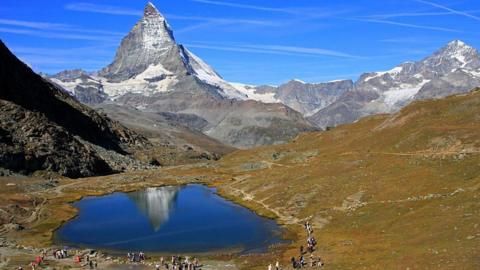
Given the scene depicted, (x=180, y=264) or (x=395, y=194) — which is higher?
(x=395, y=194)

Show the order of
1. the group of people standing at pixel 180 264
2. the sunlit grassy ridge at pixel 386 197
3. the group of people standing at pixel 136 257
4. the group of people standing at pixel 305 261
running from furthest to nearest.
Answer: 1. the group of people standing at pixel 136 257
2. the group of people standing at pixel 180 264
3. the group of people standing at pixel 305 261
4. the sunlit grassy ridge at pixel 386 197

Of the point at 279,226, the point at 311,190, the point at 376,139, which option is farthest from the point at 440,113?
the point at 279,226

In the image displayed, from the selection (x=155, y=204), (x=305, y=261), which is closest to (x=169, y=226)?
(x=155, y=204)

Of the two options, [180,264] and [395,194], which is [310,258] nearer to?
[180,264]

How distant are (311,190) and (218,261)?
177 feet

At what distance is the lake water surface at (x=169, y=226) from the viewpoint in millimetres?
105188

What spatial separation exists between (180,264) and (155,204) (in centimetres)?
8347

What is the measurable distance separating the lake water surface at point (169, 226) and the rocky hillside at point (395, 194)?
7.50 m

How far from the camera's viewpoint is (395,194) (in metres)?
117

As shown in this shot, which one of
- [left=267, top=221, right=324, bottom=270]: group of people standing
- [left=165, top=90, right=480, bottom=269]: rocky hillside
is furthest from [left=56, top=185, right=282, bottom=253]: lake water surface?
[left=267, top=221, right=324, bottom=270]: group of people standing

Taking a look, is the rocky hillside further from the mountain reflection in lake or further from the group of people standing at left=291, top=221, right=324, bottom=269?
the mountain reflection in lake

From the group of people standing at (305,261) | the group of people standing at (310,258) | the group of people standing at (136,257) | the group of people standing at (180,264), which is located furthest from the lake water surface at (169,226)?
the group of people standing at (305,261)

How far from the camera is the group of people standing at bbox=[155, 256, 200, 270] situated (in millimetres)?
83863

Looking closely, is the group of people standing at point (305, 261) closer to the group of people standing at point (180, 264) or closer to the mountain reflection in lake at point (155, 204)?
the group of people standing at point (180, 264)
